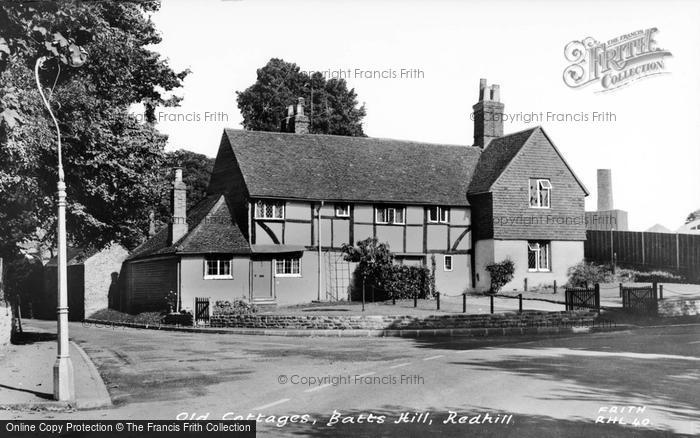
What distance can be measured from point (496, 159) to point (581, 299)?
12738 mm

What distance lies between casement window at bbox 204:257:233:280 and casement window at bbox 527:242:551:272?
52.4 ft

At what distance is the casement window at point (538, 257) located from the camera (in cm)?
3804

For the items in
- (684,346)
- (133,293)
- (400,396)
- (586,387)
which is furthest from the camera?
(133,293)

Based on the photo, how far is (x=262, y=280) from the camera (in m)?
34.3

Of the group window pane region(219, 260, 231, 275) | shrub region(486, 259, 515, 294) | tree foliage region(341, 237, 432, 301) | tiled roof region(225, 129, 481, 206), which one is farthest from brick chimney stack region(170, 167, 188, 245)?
shrub region(486, 259, 515, 294)

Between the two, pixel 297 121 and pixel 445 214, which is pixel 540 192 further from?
pixel 297 121

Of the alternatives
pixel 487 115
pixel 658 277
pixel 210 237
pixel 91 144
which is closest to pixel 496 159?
pixel 487 115

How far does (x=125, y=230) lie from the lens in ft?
78.7

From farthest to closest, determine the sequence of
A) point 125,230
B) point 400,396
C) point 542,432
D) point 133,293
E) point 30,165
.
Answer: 1. point 133,293
2. point 125,230
3. point 30,165
4. point 400,396
5. point 542,432

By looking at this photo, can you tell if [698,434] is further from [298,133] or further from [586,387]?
[298,133]

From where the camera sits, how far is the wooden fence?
38281 mm

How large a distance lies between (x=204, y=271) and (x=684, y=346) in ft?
69.4

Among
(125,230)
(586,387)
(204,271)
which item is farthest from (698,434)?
(204,271)

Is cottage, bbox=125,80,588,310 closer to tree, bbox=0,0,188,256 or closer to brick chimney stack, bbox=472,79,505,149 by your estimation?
brick chimney stack, bbox=472,79,505,149
